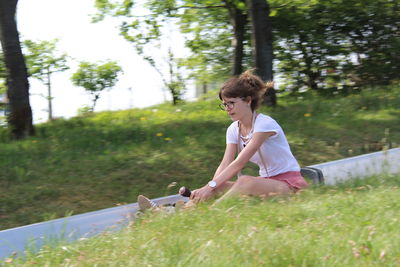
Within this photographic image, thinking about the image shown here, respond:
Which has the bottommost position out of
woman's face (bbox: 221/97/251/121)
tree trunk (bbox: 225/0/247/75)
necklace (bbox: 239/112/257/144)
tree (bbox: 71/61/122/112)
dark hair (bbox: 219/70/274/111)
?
tree (bbox: 71/61/122/112)

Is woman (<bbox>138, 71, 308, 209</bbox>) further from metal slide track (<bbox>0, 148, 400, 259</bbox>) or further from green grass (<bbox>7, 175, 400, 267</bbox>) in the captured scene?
metal slide track (<bbox>0, 148, 400, 259</bbox>)

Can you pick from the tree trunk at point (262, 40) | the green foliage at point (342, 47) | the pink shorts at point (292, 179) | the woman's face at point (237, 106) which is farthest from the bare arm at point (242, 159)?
the green foliage at point (342, 47)

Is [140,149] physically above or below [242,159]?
below

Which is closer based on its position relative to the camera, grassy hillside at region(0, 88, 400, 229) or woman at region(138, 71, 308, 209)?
woman at region(138, 71, 308, 209)

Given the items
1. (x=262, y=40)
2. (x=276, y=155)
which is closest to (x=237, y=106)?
(x=276, y=155)

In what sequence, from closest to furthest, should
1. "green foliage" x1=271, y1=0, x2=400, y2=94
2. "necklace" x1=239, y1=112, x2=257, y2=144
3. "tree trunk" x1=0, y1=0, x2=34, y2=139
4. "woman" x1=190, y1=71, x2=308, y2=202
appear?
"woman" x1=190, y1=71, x2=308, y2=202 → "necklace" x1=239, y1=112, x2=257, y2=144 → "tree trunk" x1=0, y1=0, x2=34, y2=139 → "green foliage" x1=271, y1=0, x2=400, y2=94

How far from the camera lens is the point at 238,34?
12227mm

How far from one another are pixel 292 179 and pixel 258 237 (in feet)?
5.53

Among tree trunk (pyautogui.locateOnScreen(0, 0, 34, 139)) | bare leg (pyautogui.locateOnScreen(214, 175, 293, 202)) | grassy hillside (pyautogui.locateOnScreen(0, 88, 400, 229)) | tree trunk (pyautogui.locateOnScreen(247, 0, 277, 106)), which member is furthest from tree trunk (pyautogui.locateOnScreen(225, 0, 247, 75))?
bare leg (pyautogui.locateOnScreen(214, 175, 293, 202))

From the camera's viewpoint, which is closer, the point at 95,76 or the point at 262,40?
the point at 262,40

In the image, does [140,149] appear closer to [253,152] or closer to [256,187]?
[253,152]

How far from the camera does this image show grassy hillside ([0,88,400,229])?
638 cm

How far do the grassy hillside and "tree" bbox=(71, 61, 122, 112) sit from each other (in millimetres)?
2585

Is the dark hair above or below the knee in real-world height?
above
